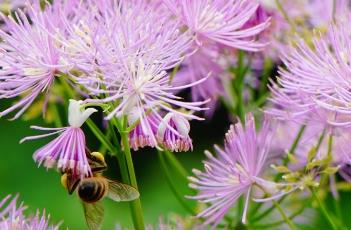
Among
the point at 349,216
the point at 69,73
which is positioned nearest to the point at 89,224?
the point at 69,73

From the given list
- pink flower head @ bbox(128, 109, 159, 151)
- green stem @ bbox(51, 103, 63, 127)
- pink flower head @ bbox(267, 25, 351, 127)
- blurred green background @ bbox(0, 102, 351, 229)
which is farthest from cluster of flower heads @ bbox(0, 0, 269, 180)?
blurred green background @ bbox(0, 102, 351, 229)

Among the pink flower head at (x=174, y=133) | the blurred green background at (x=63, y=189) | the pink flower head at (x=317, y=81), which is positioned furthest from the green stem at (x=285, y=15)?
the blurred green background at (x=63, y=189)

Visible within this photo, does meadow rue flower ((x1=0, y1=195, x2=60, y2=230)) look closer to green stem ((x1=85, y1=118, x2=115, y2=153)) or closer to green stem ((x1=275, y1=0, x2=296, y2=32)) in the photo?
green stem ((x1=85, y1=118, x2=115, y2=153))

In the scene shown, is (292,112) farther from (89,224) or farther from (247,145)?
(89,224)

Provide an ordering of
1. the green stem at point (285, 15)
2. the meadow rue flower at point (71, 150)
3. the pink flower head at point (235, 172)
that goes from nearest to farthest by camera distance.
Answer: the meadow rue flower at point (71, 150), the pink flower head at point (235, 172), the green stem at point (285, 15)

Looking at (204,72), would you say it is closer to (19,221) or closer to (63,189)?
(19,221)

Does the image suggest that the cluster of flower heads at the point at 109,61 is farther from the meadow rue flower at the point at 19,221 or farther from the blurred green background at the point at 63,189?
the blurred green background at the point at 63,189
